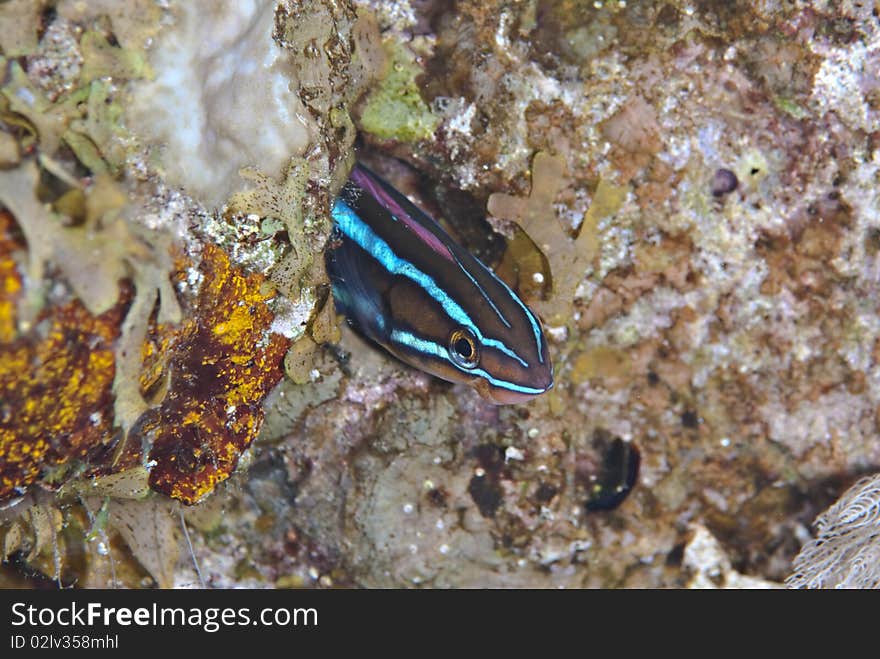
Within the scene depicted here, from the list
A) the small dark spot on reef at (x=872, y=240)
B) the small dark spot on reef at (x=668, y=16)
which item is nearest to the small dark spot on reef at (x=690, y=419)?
the small dark spot on reef at (x=872, y=240)

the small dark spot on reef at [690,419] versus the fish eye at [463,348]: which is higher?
the small dark spot on reef at [690,419]

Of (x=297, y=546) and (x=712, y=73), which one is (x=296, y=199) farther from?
(x=297, y=546)

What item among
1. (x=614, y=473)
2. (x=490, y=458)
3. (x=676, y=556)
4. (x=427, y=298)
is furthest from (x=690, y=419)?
(x=427, y=298)

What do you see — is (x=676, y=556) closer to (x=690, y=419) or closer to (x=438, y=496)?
(x=690, y=419)

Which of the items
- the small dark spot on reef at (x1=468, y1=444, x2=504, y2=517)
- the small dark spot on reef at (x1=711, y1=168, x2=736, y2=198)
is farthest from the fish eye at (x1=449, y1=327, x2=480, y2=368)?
the small dark spot on reef at (x1=711, y1=168, x2=736, y2=198)

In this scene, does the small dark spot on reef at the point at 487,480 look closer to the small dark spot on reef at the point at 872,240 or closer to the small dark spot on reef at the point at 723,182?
the small dark spot on reef at the point at 723,182

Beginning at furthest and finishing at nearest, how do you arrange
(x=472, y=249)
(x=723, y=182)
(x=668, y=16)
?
(x=472, y=249), (x=723, y=182), (x=668, y=16)

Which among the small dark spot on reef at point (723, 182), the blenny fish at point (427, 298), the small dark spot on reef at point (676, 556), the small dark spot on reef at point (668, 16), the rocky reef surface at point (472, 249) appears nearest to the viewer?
the rocky reef surface at point (472, 249)
